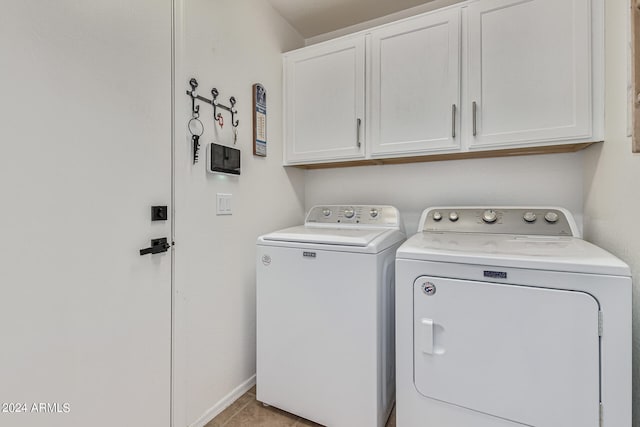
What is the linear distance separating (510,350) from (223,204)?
4.75ft

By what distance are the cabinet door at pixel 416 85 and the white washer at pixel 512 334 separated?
0.67 metres

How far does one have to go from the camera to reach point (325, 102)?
1962 millimetres

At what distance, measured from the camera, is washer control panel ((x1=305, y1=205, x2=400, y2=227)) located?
6.11 ft

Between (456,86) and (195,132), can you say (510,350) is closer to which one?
(456,86)

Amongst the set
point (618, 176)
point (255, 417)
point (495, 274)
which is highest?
point (618, 176)

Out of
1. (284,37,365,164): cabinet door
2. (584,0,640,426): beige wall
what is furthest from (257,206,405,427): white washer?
(584,0,640,426): beige wall

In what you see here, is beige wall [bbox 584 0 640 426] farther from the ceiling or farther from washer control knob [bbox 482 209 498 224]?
the ceiling

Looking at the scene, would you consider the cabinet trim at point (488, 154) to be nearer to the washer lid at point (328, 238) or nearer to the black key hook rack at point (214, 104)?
the washer lid at point (328, 238)

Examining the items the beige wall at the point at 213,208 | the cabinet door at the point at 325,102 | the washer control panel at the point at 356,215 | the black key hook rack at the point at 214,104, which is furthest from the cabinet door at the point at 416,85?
the black key hook rack at the point at 214,104

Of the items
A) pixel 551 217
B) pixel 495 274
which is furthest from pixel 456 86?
pixel 495 274

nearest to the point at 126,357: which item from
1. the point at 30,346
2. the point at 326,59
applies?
the point at 30,346

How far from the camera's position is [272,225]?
2.00 m

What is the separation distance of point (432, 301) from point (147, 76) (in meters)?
1.52

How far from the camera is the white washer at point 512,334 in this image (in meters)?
0.99
